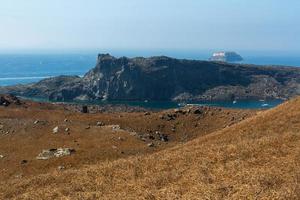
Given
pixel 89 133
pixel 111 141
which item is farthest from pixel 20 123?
pixel 111 141

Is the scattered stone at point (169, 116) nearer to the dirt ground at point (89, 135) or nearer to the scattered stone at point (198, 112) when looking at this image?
the dirt ground at point (89, 135)

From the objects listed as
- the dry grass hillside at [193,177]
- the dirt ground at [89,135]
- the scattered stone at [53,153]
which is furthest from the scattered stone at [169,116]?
the dry grass hillside at [193,177]

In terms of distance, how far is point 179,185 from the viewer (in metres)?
24.4

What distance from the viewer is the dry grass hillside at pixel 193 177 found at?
22.1m

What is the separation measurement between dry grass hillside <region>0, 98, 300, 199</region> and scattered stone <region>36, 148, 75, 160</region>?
14.3m

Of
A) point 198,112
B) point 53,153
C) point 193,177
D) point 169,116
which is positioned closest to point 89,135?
point 53,153

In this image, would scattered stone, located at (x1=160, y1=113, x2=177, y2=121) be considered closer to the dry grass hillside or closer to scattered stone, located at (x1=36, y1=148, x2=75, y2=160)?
scattered stone, located at (x1=36, y1=148, x2=75, y2=160)

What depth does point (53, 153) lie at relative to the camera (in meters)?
48.5

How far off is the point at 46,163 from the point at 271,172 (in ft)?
89.9

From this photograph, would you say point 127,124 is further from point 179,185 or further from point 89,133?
point 179,185

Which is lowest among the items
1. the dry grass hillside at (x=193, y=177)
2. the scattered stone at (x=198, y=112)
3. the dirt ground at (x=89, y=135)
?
the dirt ground at (x=89, y=135)

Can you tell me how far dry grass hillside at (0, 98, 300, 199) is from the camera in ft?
72.6

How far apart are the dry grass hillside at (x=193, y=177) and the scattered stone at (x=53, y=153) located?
14339mm

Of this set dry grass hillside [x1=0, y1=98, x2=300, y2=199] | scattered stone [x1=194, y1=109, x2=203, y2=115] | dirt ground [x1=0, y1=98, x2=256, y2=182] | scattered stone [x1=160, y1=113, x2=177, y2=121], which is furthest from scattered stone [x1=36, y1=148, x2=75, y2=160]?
scattered stone [x1=194, y1=109, x2=203, y2=115]
